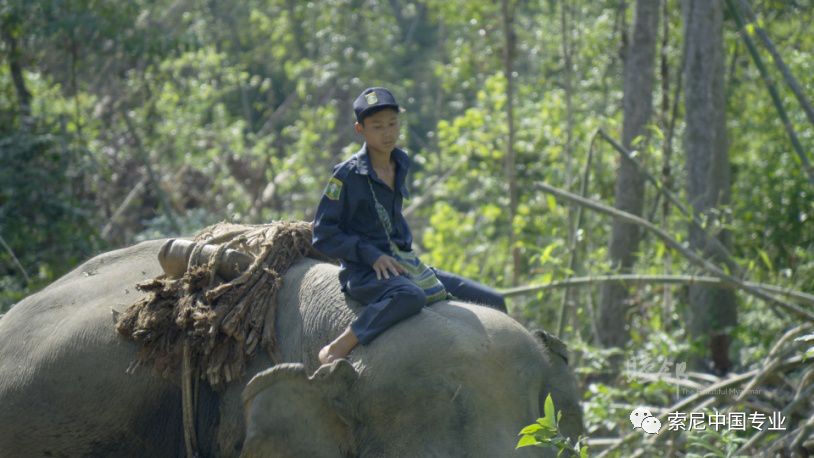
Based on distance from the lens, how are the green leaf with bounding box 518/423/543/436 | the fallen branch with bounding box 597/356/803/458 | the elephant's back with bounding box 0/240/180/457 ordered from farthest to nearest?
the fallen branch with bounding box 597/356/803/458 → the elephant's back with bounding box 0/240/180/457 → the green leaf with bounding box 518/423/543/436

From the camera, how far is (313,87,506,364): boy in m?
4.73

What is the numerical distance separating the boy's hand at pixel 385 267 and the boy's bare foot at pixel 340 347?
0.25m

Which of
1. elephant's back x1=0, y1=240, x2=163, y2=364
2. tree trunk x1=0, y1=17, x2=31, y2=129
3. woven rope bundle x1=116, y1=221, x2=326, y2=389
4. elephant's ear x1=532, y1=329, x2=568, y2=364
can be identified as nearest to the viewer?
elephant's ear x1=532, y1=329, x2=568, y2=364

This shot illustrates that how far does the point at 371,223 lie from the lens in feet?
16.4

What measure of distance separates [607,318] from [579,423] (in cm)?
543

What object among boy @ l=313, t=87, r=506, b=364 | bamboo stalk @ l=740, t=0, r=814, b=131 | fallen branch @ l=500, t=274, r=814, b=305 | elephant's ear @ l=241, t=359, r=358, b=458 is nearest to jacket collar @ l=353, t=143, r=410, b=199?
boy @ l=313, t=87, r=506, b=364

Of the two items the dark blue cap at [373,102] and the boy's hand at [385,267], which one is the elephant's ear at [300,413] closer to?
the boy's hand at [385,267]

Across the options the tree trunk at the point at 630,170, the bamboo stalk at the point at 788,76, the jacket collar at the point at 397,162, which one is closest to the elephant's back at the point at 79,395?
the jacket collar at the point at 397,162

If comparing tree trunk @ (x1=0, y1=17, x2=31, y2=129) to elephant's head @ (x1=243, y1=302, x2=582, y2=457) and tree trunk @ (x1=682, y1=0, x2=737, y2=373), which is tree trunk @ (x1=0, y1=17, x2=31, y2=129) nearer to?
tree trunk @ (x1=682, y1=0, x2=737, y2=373)

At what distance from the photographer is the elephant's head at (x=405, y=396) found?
13.8 feet

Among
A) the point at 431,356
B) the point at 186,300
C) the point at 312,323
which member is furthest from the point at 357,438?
the point at 186,300

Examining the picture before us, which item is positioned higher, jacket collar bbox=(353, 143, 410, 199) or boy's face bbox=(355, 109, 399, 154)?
boy's face bbox=(355, 109, 399, 154)

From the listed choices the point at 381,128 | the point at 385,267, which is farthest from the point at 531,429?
the point at 381,128

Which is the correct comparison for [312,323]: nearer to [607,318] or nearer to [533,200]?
[607,318]
